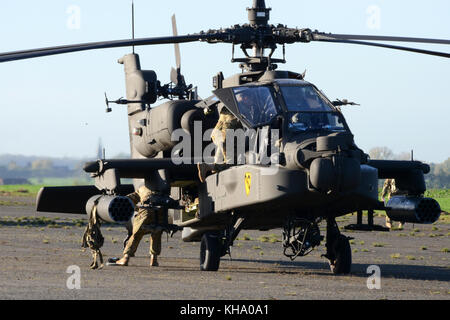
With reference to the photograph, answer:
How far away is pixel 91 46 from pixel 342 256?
5.84 metres

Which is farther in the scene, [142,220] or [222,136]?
[142,220]

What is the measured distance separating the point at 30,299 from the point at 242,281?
439 cm

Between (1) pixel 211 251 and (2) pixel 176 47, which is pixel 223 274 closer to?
(1) pixel 211 251

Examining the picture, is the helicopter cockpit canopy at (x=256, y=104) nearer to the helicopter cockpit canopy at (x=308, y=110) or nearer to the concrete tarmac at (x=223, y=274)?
the helicopter cockpit canopy at (x=308, y=110)

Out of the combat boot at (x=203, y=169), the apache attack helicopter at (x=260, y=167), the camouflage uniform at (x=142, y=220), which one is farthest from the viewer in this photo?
the camouflage uniform at (x=142, y=220)

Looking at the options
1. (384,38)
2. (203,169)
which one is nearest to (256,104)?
(203,169)

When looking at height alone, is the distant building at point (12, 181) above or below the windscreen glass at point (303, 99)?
below

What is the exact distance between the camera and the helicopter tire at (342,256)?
16484mm

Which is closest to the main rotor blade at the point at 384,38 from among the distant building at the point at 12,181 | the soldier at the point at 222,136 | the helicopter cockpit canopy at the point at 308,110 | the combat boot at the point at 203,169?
the helicopter cockpit canopy at the point at 308,110

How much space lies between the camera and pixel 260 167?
1520 centimetres

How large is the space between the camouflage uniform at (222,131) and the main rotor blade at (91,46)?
1511mm

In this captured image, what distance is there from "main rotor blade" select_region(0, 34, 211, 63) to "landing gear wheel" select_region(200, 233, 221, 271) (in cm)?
366
